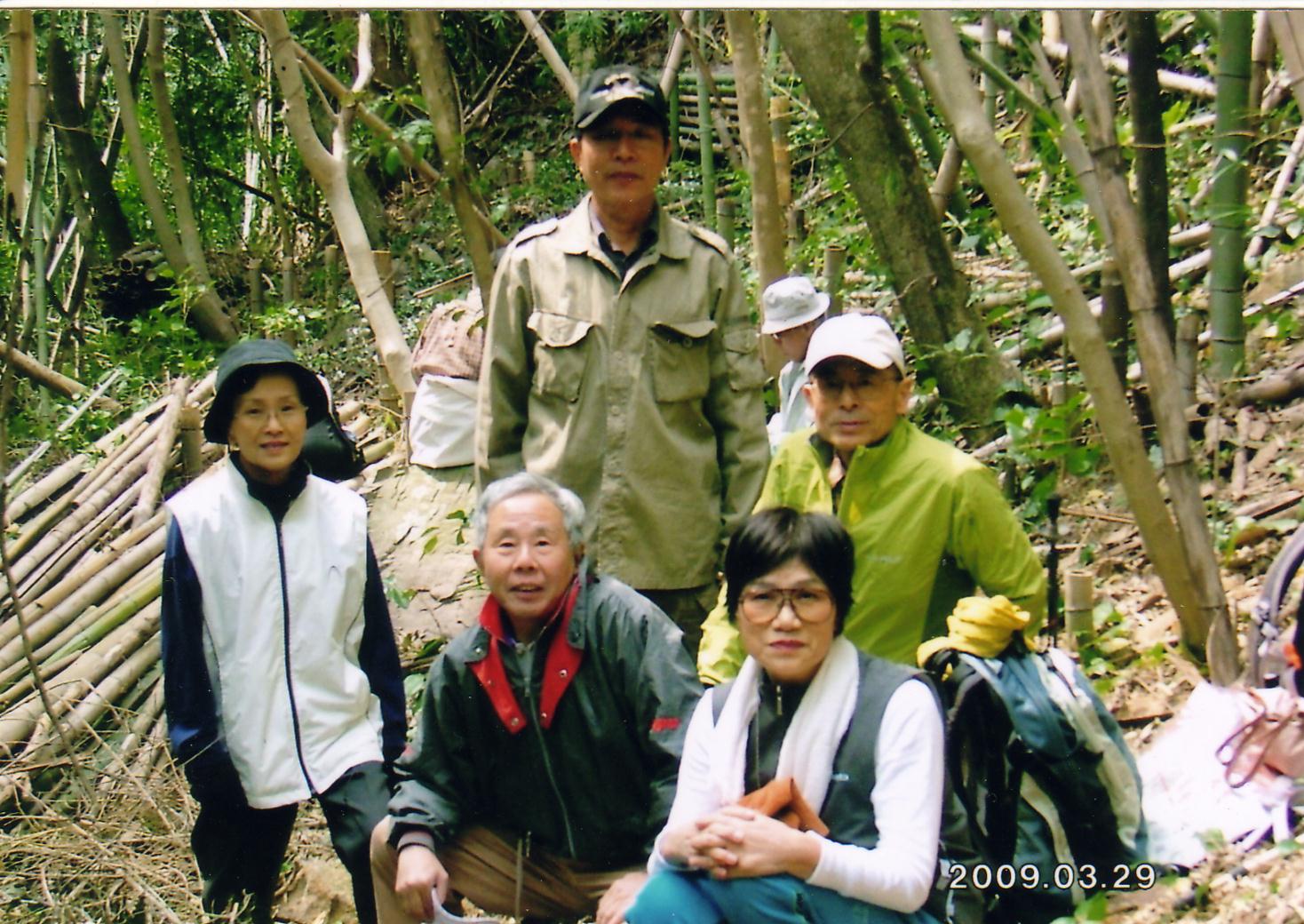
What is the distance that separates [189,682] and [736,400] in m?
1.09

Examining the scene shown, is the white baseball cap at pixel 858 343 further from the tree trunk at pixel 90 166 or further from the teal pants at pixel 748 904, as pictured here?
the tree trunk at pixel 90 166

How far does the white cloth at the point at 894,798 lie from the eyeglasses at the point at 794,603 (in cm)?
6

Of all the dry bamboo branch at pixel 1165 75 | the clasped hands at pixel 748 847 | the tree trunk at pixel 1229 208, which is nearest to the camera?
the clasped hands at pixel 748 847

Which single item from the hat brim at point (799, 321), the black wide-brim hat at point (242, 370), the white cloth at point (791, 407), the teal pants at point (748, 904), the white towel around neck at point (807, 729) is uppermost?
the hat brim at point (799, 321)

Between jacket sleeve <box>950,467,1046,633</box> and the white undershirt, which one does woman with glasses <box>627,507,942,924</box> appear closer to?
the white undershirt

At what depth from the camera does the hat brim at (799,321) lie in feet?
9.91

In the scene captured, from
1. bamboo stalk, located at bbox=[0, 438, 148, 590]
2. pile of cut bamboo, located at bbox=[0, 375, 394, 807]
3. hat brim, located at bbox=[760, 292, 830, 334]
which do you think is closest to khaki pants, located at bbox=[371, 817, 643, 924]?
pile of cut bamboo, located at bbox=[0, 375, 394, 807]

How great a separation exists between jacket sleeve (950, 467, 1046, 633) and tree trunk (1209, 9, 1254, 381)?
42.3 inches

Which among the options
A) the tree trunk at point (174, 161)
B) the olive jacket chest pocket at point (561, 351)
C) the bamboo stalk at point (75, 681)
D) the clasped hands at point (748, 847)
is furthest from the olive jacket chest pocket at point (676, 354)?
the tree trunk at point (174, 161)

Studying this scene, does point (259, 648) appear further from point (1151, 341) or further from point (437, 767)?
point (1151, 341)

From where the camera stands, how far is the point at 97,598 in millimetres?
3381

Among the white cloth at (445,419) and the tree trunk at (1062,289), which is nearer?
the tree trunk at (1062,289)

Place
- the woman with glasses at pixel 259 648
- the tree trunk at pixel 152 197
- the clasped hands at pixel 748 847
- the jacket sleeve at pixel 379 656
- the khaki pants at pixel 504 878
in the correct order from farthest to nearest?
the tree trunk at pixel 152 197 → the jacket sleeve at pixel 379 656 → the woman with glasses at pixel 259 648 → the khaki pants at pixel 504 878 → the clasped hands at pixel 748 847

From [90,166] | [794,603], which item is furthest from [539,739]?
[90,166]
